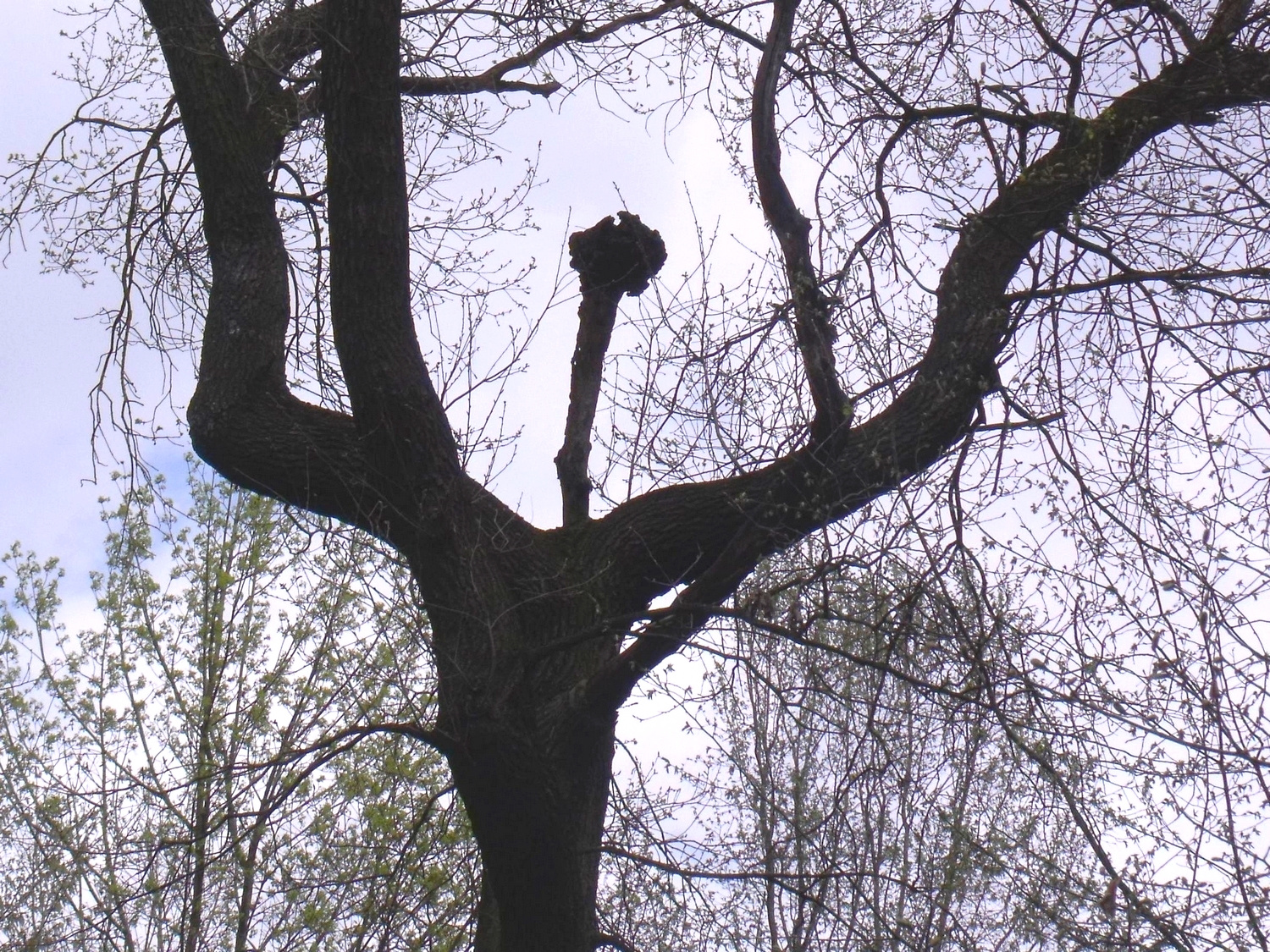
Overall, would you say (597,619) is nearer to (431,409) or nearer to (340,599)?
(431,409)

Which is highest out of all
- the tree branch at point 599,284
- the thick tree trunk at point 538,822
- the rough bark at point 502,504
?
the tree branch at point 599,284

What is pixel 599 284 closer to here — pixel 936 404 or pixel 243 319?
pixel 243 319

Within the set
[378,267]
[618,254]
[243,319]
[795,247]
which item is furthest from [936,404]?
[243,319]

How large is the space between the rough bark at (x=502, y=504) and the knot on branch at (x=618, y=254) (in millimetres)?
1273

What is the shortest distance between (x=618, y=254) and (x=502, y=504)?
1462mm

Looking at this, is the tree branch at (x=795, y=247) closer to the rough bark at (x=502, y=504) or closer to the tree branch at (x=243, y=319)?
the rough bark at (x=502, y=504)

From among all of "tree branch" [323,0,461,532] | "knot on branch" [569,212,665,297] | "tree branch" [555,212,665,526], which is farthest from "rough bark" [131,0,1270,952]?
"knot on branch" [569,212,665,297]

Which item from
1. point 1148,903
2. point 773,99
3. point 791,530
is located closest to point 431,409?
point 791,530

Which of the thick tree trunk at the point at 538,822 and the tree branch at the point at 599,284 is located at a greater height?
the tree branch at the point at 599,284

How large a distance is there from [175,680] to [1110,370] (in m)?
7.70

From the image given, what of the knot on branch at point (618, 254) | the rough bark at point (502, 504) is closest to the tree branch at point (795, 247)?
the rough bark at point (502, 504)

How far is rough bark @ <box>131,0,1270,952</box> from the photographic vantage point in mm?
4227

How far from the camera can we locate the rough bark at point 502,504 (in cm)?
423

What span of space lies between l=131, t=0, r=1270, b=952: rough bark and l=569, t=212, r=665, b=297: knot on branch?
127cm
